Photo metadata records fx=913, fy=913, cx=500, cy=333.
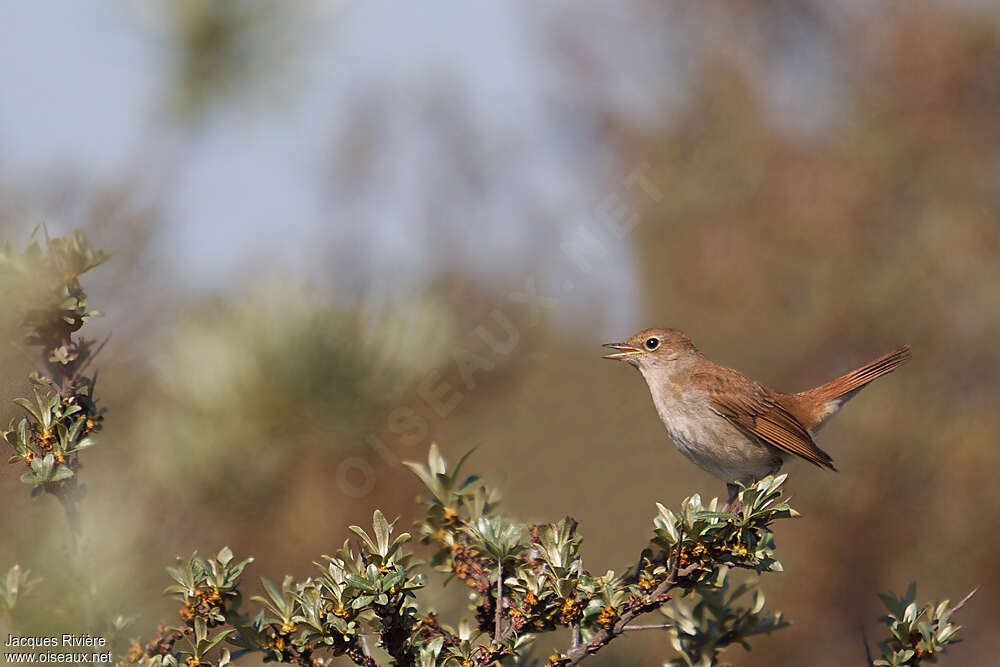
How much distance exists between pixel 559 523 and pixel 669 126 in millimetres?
8839

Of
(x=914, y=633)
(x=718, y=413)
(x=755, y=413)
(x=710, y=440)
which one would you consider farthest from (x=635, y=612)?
(x=755, y=413)

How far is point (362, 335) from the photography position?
244 centimetres

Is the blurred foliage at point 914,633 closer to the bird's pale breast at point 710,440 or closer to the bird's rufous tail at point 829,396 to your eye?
the bird's pale breast at point 710,440

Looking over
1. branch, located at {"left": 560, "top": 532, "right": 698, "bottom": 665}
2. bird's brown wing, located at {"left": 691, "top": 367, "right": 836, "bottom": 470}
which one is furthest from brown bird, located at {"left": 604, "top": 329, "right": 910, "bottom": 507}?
branch, located at {"left": 560, "top": 532, "right": 698, "bottom": 665}

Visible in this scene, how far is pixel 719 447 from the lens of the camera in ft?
12.8

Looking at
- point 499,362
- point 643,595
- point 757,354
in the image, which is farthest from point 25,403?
point 757,354

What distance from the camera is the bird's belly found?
387 cm

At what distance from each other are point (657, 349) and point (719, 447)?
61 cm

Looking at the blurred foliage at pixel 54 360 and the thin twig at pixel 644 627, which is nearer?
the blurred foliage at pixel 54 360

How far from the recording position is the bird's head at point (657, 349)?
427cm

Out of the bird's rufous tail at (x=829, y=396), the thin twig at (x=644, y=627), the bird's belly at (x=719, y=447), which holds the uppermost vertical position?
the bird's rufous tail at (x=829, y=396)

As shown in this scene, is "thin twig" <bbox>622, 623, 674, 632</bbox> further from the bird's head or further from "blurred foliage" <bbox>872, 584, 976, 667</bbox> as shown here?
the bird's head

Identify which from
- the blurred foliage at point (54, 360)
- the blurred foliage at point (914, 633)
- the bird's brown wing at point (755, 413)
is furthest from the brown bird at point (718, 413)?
the blurred foliage at point (54, 360)

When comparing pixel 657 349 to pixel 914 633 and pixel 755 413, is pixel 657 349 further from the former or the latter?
pixel 914 633
